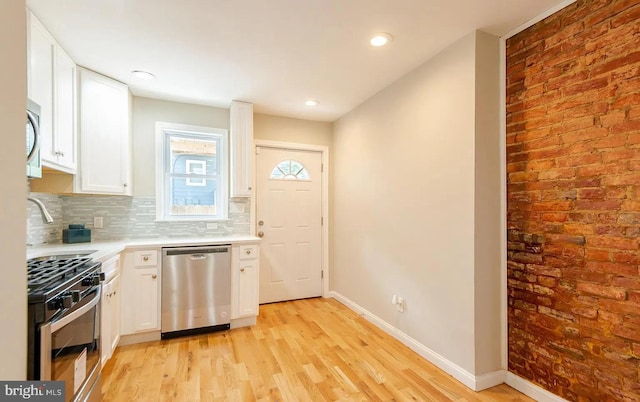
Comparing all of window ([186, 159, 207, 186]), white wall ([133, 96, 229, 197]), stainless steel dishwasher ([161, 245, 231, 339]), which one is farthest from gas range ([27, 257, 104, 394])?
window ([186, 159, 207, 186])

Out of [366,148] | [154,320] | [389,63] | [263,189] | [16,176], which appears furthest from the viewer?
[263,189]

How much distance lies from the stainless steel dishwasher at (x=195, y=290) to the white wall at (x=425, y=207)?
1.56m

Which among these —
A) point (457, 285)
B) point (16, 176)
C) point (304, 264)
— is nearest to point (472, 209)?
point (457, 285)

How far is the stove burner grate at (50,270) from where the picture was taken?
1.29 m

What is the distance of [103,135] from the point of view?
265 centimetres

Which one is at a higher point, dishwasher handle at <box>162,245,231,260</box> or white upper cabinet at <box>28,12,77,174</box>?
white upper cabinet at <box>28,12,77,174</box>

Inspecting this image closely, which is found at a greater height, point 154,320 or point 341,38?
point 341,38

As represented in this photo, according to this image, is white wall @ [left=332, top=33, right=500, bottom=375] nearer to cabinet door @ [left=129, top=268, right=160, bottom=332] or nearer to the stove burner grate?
cabinet door @ [left=129, top=268, right=160, bottom=332]

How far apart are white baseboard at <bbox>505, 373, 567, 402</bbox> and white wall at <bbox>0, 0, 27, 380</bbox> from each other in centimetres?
260

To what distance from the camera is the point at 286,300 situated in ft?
12.8

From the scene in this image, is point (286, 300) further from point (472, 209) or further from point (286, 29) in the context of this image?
point (286, 29)

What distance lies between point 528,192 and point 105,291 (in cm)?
312

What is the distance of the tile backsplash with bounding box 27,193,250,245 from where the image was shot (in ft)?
8.71

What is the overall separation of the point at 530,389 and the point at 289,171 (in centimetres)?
323
